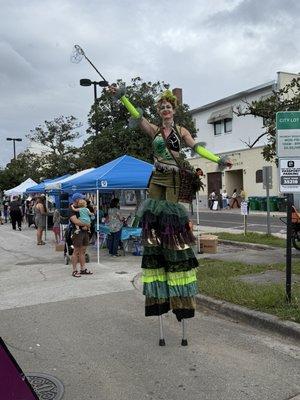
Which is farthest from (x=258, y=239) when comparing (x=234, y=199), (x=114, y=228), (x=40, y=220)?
(x=234, y=199)

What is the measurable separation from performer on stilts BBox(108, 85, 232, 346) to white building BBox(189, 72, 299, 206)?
1184 inches

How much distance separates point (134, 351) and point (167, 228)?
1.30 metres

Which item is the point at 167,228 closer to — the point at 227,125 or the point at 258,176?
the point at 258,176

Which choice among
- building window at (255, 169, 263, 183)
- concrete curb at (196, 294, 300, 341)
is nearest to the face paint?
concrete curb at (196, 294, 300, 341)

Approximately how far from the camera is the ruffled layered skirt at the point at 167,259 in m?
4.93

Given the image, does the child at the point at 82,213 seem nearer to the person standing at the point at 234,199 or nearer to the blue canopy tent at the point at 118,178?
the blue canopy tent at the point at 118,178

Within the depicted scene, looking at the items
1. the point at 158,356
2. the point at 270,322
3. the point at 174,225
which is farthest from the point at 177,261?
the point at 270,322

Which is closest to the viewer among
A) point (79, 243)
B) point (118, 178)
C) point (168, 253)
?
point (168, 253)

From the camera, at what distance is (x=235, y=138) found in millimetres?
40156

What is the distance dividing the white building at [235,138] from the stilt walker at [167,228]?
30067 mm

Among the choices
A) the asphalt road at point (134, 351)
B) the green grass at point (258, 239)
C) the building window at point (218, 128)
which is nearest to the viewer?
the asphalt road at point (134, 351)

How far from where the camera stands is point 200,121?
143ft

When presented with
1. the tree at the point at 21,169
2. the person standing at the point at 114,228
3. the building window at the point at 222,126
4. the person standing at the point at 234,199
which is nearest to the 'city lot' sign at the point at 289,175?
the person standing at the point at 114,228

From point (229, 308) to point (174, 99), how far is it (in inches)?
110
